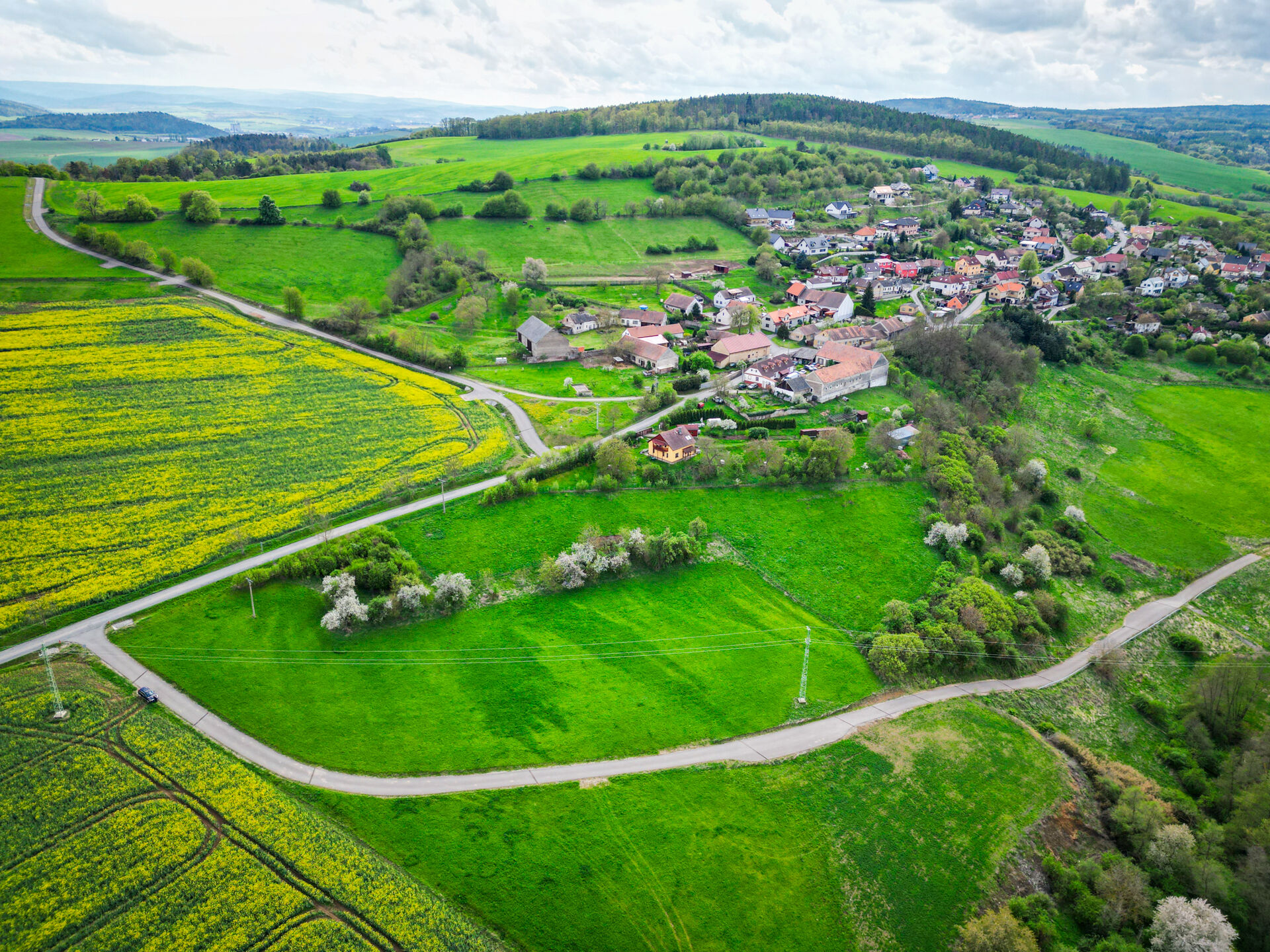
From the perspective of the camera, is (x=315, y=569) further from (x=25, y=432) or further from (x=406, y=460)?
(x=25, y=432)

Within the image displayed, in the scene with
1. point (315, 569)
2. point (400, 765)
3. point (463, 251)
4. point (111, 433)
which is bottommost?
point (400, 765)

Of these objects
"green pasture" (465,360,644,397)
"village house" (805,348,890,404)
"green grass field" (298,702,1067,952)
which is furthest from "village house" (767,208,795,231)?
"green grass field" (298,702,1067,952)

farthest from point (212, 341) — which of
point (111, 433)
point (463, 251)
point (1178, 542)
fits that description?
point (1178, 542)

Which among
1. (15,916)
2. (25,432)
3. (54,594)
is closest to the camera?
(15,916)

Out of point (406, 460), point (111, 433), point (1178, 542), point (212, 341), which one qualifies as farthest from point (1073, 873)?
point (212, 341)

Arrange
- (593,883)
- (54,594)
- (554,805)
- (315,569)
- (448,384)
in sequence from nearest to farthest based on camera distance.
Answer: (593,883) → (554,805) → (54,594) → (315,569) → (448,384)

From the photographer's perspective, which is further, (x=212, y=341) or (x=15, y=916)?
(x=212, y=341)

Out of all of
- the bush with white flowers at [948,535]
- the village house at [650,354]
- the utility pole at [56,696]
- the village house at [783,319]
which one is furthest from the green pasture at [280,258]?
the bush with white flowers at [948,535]

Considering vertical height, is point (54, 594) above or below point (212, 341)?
below
